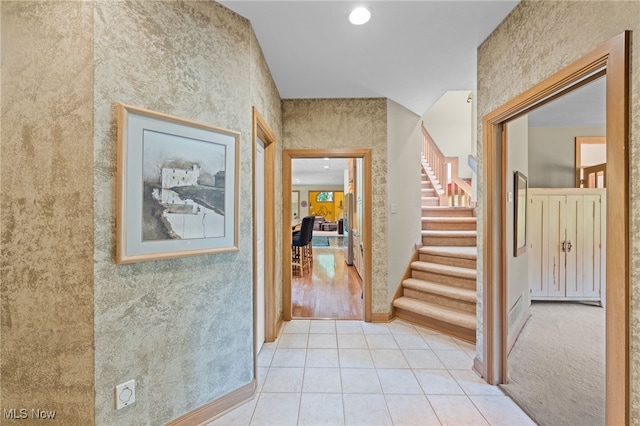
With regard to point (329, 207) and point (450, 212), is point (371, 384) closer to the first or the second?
point (450, 212)

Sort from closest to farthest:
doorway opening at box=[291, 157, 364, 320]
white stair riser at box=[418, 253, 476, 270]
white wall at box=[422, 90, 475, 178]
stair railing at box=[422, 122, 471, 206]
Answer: white stair riser at box=[418, 253, 476, 270]
doorway opening at box=[291, 157, 364, 320]
stair railing at box=[422, 122, 471, 206]
white wall at box=[422, 90, 475, 178]

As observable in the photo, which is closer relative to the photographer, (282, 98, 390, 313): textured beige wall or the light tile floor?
the light tile floor

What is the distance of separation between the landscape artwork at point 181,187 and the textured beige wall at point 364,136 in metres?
1.73

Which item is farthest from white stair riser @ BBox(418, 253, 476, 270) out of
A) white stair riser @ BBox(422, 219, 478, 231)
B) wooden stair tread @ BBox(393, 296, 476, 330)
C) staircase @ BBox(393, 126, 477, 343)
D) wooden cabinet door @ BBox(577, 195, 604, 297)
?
wooden cabinet door @ BBox(577, 195, 604, 297)

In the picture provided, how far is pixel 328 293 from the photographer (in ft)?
13.9

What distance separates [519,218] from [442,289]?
3.62ft

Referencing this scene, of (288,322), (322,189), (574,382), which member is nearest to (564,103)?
(574,382)

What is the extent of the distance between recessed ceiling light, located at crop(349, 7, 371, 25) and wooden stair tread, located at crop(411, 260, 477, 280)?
2608 mm

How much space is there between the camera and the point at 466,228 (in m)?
3.93

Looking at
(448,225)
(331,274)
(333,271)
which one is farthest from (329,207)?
(448,225)

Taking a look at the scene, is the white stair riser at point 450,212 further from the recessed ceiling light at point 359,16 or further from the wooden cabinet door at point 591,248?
the recessed ceiling light at point 359,16

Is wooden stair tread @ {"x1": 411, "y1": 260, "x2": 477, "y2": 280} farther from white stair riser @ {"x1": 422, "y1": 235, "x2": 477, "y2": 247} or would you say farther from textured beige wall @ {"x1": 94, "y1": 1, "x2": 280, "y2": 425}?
textured beige wall @ {"x1": 94, "y1": 1, "x2": 280, "y2": 425}

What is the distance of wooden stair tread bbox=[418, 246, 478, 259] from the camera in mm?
3117

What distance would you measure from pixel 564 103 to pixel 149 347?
4.66 m
